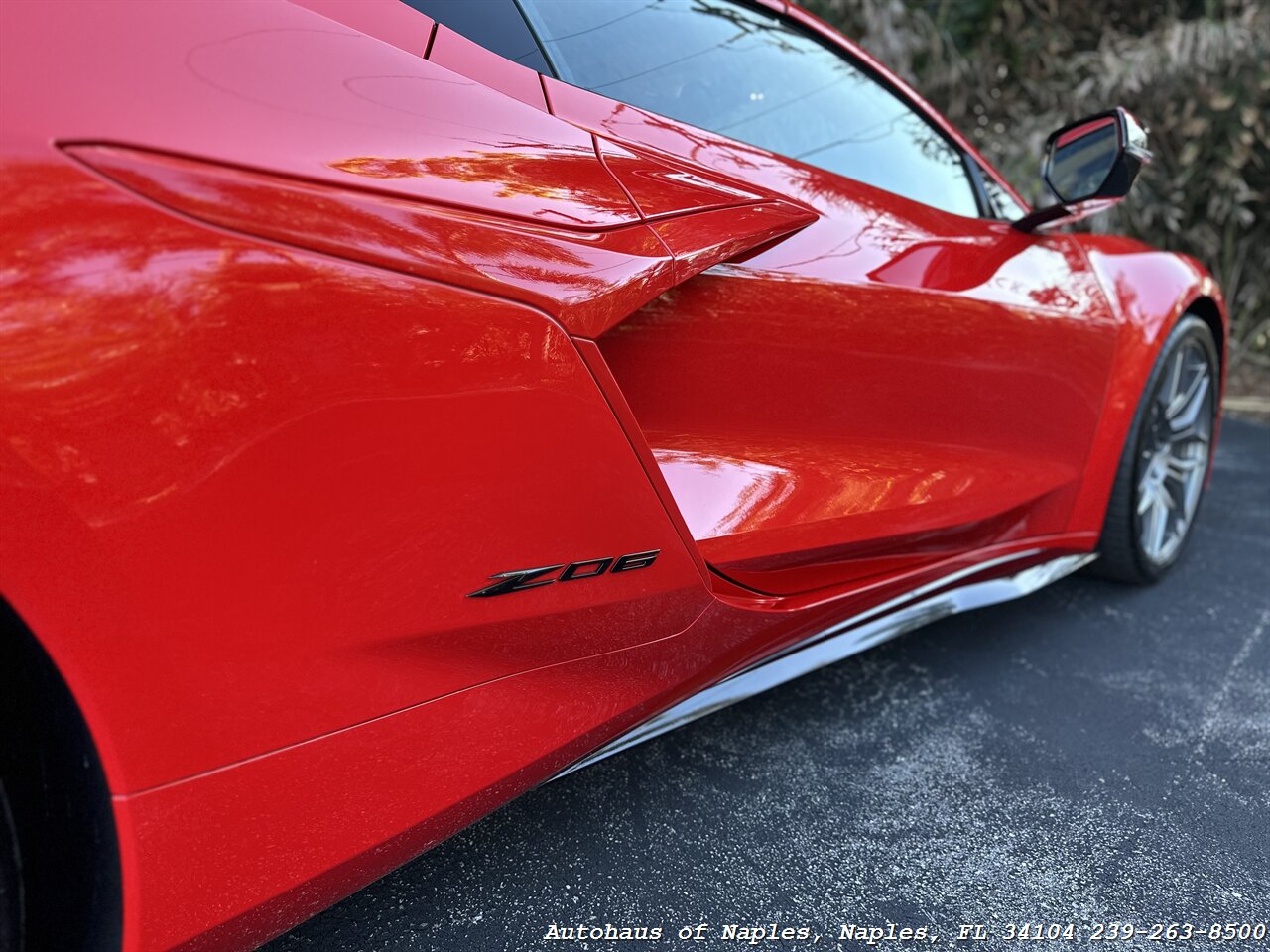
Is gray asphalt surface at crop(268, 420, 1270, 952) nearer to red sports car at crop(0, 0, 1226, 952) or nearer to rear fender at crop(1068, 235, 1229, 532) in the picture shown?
red sports car at crop(0, 0, 1226, 952)

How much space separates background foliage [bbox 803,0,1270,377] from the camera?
4.91 meters

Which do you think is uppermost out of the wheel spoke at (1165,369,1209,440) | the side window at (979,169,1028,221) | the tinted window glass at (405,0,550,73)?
the tinted window glass at (405,0,550,73)

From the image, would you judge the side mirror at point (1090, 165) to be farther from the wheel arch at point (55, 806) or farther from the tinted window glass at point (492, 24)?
the wheel arch at point (55, 806)

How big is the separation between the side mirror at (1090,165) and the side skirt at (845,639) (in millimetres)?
687

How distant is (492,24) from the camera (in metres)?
1.17

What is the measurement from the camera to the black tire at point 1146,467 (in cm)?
217

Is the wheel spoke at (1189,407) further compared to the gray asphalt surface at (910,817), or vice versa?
the wheel spoke at (1189,407)

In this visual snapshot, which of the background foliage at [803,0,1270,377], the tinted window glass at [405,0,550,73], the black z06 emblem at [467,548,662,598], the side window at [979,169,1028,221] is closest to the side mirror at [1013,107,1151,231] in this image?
the side window at [979,169,1028,221]

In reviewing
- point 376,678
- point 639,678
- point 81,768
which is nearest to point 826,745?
point 639,678

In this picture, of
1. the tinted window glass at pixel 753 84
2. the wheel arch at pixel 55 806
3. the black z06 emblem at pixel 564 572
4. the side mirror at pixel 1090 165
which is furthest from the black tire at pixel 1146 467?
the wheel arch at pixel 55 806

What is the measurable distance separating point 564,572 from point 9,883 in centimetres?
56

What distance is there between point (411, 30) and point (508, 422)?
17.8 inches

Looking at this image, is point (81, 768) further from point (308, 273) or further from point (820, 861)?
point (820, 861)

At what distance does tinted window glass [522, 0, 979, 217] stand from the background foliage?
10.7 feet
